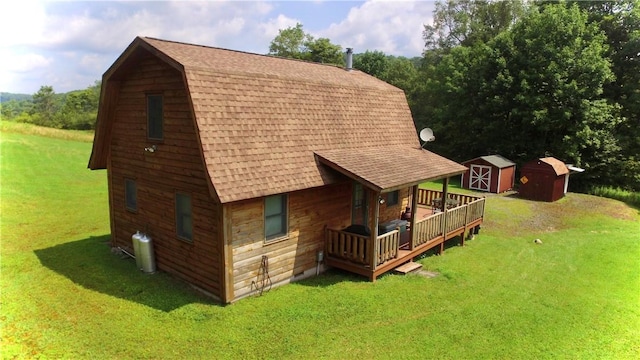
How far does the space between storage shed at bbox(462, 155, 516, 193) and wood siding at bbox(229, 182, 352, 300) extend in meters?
17.6

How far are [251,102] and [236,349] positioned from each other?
605cm

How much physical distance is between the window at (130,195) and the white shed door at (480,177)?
22.4 metres

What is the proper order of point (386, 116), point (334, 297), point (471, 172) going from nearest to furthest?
point (334, 297)
point (386, 116)
point (471, 172)

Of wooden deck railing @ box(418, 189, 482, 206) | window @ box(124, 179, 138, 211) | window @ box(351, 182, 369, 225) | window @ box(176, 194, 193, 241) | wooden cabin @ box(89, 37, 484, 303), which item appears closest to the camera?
wooden cabin @ box(89, 37, 484, 303)

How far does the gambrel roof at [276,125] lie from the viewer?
9336mm

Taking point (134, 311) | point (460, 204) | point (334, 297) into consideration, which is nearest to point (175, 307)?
point (134, 311)

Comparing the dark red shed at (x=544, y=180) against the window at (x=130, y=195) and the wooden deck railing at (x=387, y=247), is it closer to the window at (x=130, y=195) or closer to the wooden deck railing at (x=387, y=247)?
the wooden deck railing at (x=387, y=247)

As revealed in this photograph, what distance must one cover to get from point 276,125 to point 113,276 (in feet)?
20.3

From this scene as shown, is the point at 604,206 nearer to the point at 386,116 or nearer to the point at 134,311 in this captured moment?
the point at 386,116

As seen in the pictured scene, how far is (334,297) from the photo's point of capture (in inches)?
396

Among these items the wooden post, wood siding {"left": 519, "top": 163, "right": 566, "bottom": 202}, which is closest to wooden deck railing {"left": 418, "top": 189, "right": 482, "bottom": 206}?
wood siding {"left": 519, "top": 163, "right": 566, "bottom": 202}

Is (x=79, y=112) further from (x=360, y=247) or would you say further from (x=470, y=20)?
(x=360, y=247)

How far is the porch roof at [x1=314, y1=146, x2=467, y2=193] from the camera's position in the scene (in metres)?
10.8

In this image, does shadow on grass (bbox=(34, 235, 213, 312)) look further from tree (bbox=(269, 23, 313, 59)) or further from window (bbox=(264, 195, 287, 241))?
tree (bbox=(269, 23, 313, 59))
